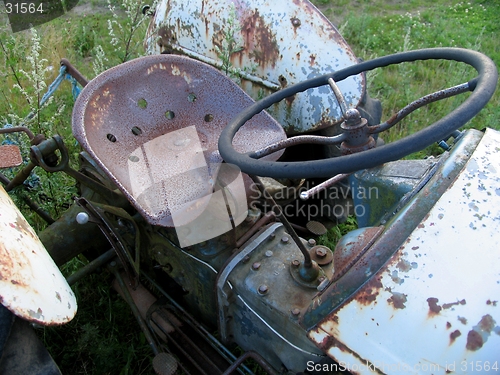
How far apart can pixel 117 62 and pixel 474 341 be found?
9.77 feet

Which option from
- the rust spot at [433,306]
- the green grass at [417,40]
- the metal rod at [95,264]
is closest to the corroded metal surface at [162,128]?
the metal rod at [95,264]

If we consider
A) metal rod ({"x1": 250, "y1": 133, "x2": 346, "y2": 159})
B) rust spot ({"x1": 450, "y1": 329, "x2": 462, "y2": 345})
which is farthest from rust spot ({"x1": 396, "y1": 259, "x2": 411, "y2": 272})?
metal rod ({"x1": 250, "y1": 133, "x2": 346, "y2": 159})

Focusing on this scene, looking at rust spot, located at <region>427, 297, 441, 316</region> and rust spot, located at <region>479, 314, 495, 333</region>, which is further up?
rust spot, located at <region>427, 297, 441, 316</region>

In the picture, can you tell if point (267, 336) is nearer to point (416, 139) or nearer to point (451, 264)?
point (451, 264)

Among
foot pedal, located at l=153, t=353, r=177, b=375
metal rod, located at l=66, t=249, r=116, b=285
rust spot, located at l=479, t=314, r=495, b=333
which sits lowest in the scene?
foot pedal, located at l=153, t=353, r=177, b=375

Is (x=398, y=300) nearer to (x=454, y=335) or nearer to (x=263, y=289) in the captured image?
(x=454, y=335)

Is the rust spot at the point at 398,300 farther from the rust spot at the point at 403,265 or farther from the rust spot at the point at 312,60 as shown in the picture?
the rust spot at the point at 312,60

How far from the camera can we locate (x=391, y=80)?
3.45 meters

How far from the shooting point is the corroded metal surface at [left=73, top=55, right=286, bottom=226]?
4.54 ft

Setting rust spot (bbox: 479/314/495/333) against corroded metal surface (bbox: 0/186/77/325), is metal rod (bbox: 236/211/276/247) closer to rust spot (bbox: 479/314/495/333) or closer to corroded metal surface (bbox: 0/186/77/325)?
corroded metal surface (bbox: 0/186/77/325)

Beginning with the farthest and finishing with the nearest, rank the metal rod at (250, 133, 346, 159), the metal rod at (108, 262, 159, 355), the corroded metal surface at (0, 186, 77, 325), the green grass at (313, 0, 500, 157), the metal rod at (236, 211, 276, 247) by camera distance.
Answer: the green grass at (313, 0, 500, 157)
the metal rod at (108, 262, 159, 355)
the metal rod at (236, 211, 276, 247)
the metal rod at (250, 133, 346, 159)
the corroded metal surface at (0, 186, 77, 325)

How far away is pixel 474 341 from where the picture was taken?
0.84m

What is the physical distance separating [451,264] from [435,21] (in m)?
3.99

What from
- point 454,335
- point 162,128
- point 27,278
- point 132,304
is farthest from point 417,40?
point 27,278
